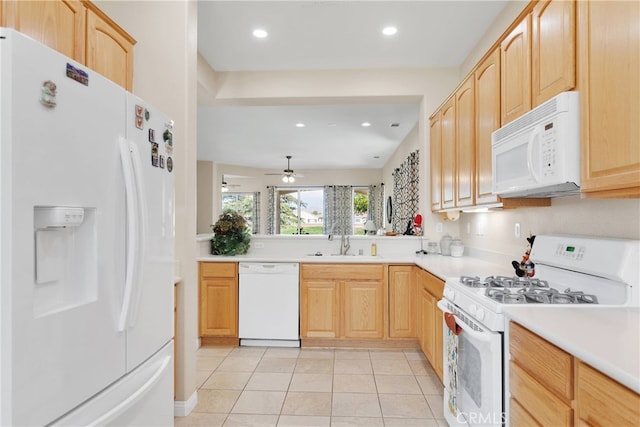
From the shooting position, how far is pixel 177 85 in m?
2.31

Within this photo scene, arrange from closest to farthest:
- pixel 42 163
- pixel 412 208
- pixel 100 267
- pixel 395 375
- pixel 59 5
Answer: pixel 42 163 → pixel 100 267 → pixel 59 5 → pixel 395 375 → pixel 412 208

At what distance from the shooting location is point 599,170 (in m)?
1.38

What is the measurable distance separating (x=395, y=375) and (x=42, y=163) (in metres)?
2.78

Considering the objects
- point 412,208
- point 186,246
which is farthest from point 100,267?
point 412,208

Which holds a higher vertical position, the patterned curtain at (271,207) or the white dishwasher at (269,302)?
the patterned curtain at (271,207)

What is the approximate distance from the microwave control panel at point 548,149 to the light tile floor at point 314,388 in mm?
1635

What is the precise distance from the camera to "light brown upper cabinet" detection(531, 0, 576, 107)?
60.3 inches

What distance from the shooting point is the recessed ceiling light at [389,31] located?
Answer: 2.96m

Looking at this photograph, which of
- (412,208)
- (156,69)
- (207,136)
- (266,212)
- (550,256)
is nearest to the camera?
(550,256)

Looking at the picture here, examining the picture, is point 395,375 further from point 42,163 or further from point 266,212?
point 266,212

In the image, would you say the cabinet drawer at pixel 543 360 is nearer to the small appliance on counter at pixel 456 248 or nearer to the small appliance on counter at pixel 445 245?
the small appliance on counter at pixel 456 248

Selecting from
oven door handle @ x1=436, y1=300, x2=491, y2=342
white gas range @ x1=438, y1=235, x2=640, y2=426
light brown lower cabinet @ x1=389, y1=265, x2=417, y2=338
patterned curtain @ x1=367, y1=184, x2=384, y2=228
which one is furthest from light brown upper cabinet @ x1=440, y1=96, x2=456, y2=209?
patterned curtain @ x1=367, y1=184, x2=384, y2=228

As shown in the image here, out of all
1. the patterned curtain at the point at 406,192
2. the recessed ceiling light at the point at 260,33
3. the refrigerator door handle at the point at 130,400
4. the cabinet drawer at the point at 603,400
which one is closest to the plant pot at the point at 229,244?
the recessed ceiling light at the point at 260,33

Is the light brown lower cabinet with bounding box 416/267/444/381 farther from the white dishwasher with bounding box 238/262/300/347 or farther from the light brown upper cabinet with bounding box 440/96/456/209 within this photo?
the white dishwasher with bounding box 238/262/300/347
